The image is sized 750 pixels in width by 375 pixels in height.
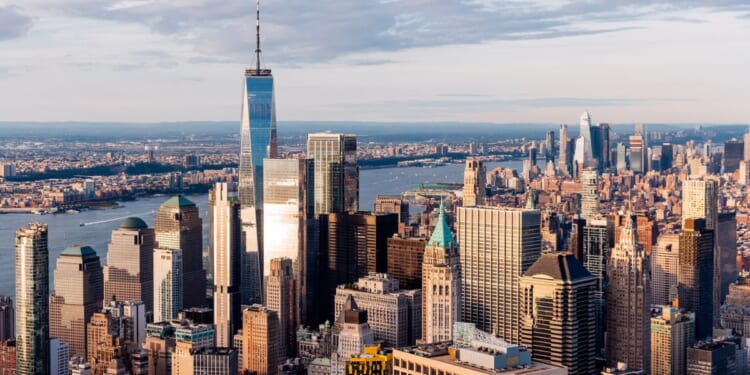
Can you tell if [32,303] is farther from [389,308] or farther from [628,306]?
[628,306]

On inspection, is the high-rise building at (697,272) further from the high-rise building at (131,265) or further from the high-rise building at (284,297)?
the high-rise building at (131,265)

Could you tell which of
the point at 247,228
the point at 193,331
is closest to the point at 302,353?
the point at 193,331

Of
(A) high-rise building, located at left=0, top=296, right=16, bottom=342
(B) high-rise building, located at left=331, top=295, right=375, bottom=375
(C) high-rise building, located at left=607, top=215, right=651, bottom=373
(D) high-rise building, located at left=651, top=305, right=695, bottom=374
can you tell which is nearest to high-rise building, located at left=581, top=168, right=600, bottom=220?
(C) high-rise building, located at left=607, top=215, right=651, bottom=373

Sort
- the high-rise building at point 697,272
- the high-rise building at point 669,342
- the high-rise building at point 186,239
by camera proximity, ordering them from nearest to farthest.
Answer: the high-rise building at point 669,342 → the high-rise building at point 697,272 → the high-rise building at point 186,239

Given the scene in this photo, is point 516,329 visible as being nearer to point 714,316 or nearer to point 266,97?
point 714,316

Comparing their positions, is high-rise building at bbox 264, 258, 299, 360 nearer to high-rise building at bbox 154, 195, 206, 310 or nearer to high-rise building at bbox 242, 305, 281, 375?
high-rise building at bbox 242, 305, 281, 375

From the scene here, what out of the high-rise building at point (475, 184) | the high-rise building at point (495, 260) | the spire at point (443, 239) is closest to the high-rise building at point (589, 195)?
the high-rise building at point (475, 184)

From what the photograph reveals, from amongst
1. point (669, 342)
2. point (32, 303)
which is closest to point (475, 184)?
point (669, 342)
